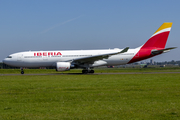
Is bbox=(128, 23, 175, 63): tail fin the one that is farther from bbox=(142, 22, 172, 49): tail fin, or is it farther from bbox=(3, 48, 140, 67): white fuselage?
bbox=(3, 48, 140, 67): white fuselage

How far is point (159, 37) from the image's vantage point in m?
29.9

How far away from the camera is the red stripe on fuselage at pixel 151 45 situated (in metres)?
29.6

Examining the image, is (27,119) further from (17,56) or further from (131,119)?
(17,56)

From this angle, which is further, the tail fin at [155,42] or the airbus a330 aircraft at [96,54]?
the tail fin at [155,42]

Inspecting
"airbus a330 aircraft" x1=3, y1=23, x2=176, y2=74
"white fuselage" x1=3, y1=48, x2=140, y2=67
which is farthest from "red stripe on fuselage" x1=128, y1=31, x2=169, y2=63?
"white fuselage" x1=3, y1=48, x2=140, y2=67

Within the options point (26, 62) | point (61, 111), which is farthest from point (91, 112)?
point (26, 62)

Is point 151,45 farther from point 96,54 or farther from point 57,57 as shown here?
point 57,57

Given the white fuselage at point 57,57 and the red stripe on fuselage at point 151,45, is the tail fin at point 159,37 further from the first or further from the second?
the white fuselage at point 57,57

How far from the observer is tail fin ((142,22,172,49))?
29.9 meters

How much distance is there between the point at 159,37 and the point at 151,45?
1592 mm

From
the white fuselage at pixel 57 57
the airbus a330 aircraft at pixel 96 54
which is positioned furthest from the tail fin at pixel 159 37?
the white fuselage at pixel 57 57

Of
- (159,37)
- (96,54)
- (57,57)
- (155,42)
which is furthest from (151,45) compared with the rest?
(57,57)

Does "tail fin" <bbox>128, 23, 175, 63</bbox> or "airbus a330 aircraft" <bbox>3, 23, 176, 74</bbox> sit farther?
"tail fin" <bbox>128, 23, 175, 63</bbox>

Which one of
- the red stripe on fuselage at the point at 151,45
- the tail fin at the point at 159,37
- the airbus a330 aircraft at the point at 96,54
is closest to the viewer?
the airbus a330 aircraft at the point at 96,54
